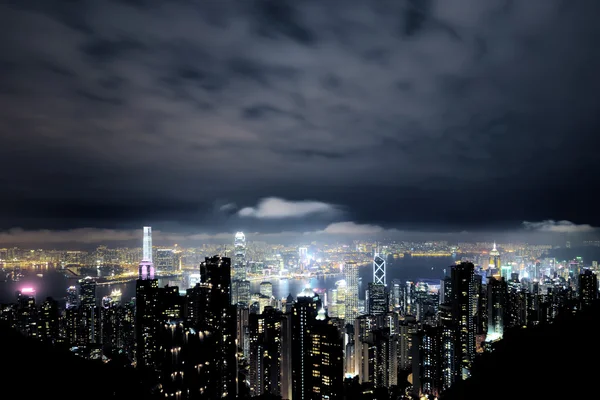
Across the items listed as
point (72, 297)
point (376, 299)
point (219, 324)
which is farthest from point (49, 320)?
point (376, 299)

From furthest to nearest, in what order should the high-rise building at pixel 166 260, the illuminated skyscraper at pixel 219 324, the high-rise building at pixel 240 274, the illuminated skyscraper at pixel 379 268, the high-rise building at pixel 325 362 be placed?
the illuminated skyscraper at pixel 379 268 < the high-rise building at pixel 240 274 < the high-rise building at pixel 166 260 < the high-rise building at pixel 325 362 < the illuminated skyscraper at pixel 219 324

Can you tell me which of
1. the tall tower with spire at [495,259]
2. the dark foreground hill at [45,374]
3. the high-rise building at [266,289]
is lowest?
the high-rise building at [266,289]

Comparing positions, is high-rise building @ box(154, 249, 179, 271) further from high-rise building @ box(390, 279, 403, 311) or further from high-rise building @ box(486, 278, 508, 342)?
high-rise building @ box(486, 278, 508, 342)

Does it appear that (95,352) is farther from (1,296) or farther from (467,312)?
(467,312)

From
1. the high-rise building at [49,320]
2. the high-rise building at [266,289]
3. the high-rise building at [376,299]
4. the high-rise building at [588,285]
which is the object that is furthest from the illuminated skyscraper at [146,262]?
the high-rise building at [588,285]

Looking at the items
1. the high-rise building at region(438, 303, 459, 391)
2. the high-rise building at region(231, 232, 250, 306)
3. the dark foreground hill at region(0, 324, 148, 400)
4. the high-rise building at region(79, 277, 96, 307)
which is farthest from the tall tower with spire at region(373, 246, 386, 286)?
the dark foreground hill at region(0, 324, 148, 400)

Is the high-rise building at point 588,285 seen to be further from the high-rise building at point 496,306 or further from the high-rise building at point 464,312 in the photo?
the high-rise building at point 464,312
